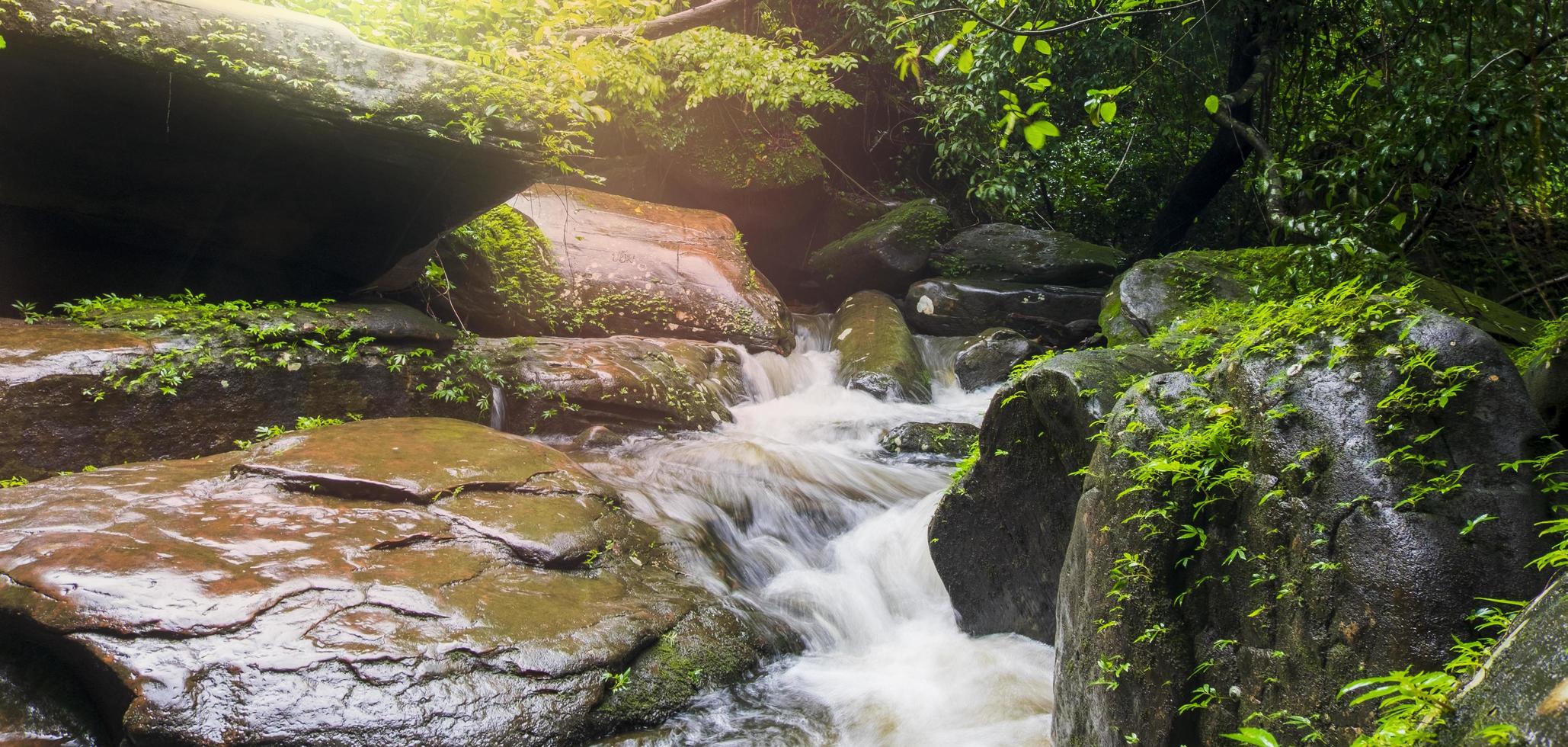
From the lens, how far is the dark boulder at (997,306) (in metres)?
11.5

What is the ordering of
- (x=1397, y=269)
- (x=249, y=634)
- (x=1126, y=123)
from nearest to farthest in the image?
(x=249, y=634), (x=1397, y=269), (x=1126, y=123)

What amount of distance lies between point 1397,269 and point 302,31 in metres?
7.20

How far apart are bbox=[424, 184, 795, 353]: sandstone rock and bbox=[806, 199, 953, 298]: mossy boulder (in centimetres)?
219

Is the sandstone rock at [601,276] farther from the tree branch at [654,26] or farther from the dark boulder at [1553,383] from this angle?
the dark boulder at [1553,383]

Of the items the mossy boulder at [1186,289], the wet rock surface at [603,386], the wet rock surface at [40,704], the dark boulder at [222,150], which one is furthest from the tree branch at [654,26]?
the wet rock surface at [40,704]

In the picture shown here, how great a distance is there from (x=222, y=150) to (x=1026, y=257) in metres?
10.2

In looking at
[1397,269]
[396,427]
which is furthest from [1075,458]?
[396,427]

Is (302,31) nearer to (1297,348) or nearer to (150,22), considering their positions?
(150,22)

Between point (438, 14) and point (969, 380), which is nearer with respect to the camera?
point (438, 14)

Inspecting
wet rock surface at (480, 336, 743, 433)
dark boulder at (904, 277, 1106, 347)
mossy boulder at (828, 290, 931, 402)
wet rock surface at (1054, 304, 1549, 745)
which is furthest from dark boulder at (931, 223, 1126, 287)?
wet rock surface at (1054, 304, 1549, 745)

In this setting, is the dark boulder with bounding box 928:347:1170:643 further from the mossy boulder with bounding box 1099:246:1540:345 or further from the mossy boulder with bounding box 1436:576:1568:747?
the mossy boulder with bounding box 1436:576:1568:747

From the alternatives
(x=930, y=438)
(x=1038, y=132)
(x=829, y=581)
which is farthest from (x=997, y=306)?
(x=1038, y=132)

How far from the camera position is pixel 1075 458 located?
169 inches

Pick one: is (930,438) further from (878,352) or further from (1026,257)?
(1026,257)
